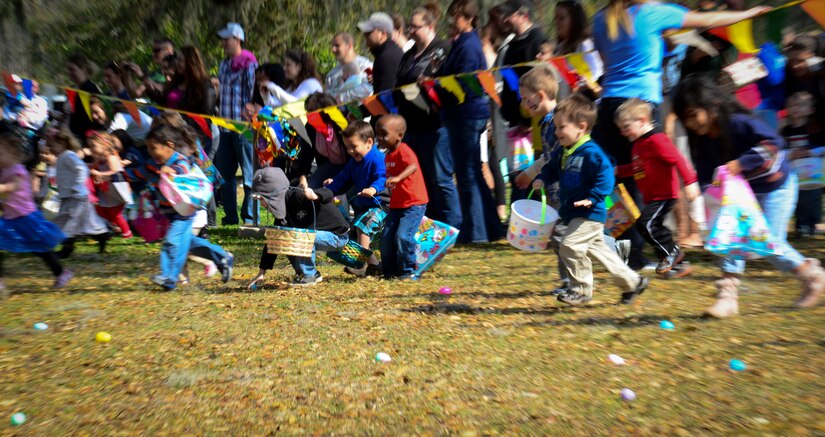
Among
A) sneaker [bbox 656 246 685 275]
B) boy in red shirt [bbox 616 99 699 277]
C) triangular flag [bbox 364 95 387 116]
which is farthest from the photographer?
triangular flag [bbox 364 95 387 116]

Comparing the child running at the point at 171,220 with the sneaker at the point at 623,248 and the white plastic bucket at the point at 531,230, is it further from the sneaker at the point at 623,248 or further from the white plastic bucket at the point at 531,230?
the sneaker at the point at 623,248

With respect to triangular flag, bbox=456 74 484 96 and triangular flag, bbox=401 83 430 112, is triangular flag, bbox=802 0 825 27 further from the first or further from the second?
triangular flag, bbox=401 83 430 112

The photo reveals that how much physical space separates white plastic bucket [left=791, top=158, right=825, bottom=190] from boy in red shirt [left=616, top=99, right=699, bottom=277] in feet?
4.48

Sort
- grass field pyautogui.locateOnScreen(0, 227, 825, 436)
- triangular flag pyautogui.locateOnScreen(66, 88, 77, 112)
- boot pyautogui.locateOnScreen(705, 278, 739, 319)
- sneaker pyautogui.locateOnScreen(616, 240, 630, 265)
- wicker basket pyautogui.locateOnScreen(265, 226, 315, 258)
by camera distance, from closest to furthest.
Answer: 1. grass field pyautogui.locateOnScreen(0, 227, 825, 436)
2. boot pyautogui.locateOnScreen(705, 278, 739, 319)
3. wicker basket pyautogui.locateOnScreen(265, 226, 315, 258)
4. sneaker pyautogui.locateOnScreen(616, 240, 630, 265)
5. triangular flag pyautogui.locateOnScreen(66, 88, 77, 112)

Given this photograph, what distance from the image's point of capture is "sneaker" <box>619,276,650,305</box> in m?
5.66

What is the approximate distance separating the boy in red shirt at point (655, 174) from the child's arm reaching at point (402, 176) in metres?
1.89

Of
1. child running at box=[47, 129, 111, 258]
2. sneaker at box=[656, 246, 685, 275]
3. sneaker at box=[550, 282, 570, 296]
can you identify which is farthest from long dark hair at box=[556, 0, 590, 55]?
child running at box=[47, 129, 111, 258]

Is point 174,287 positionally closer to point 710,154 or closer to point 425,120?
point 425,120

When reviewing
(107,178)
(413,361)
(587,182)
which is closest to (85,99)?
(107,178)

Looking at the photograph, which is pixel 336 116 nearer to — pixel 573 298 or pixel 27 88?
pixel 573 298

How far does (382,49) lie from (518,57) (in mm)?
1610

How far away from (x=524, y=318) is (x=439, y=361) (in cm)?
119

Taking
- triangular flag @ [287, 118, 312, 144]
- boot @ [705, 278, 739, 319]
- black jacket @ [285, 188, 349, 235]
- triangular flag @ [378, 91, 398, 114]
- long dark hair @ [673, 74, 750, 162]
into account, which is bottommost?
boot @ [705, 278, 739, 319]

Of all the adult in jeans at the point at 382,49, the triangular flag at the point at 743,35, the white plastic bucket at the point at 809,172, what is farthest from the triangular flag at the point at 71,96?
the white plastic bucket at the point at 809,172
